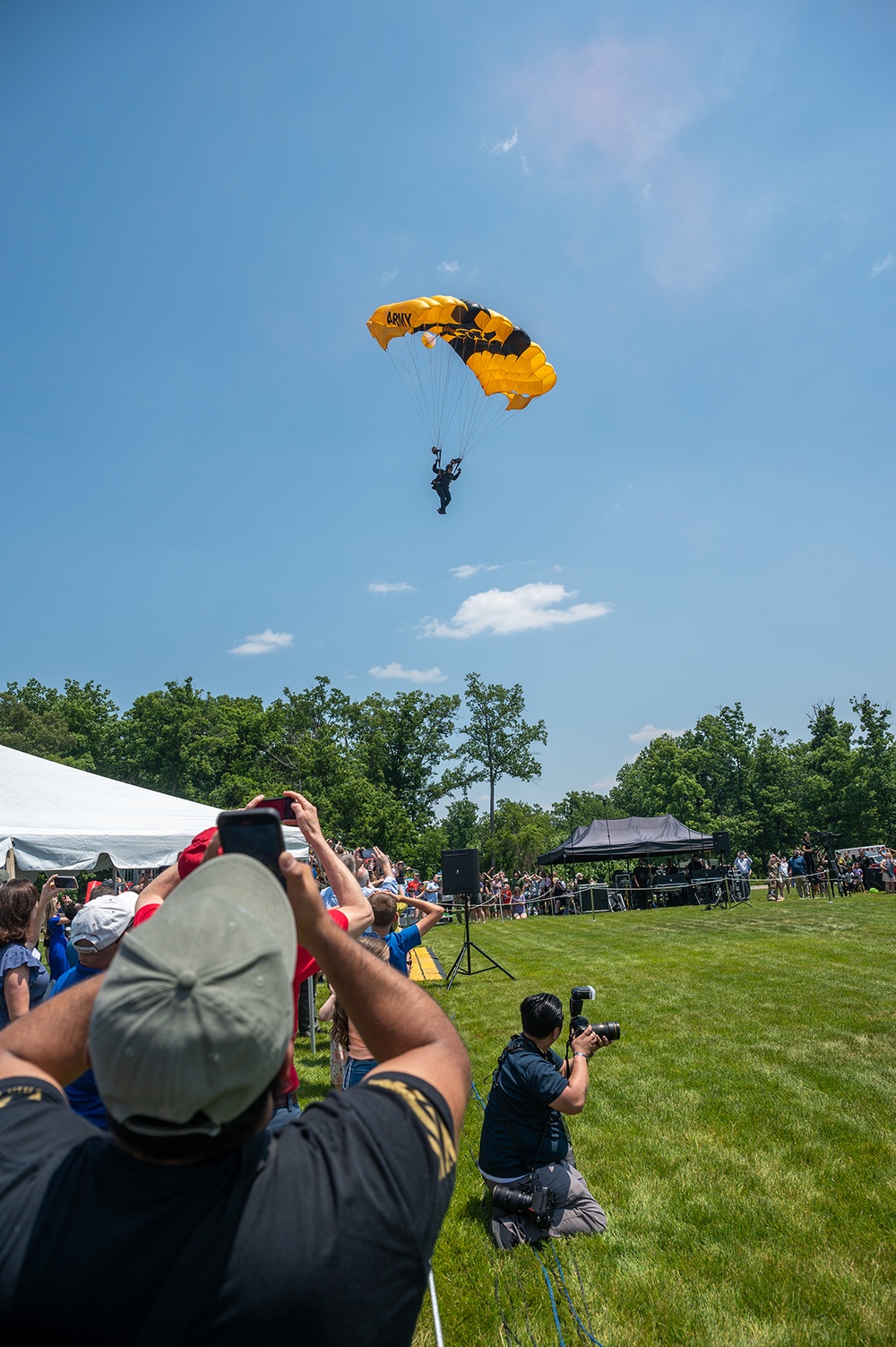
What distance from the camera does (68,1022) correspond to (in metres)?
1.36

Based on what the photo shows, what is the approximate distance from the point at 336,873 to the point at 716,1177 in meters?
4.32

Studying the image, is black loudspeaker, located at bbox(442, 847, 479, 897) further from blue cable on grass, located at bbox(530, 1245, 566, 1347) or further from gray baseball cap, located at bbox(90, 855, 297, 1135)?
gray baseball cap, located at bbox(90, 855, 297, 1135)

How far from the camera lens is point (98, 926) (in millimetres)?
3279

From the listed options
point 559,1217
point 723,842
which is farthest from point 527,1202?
point 723,842

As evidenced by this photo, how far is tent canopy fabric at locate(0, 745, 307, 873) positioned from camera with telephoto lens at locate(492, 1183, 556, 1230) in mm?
6601

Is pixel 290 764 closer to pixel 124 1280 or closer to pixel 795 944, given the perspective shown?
pixel 795 944

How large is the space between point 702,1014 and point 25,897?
828 centimetres

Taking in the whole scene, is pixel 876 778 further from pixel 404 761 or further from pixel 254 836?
pixel 254 836

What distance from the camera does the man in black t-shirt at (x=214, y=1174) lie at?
3.10ft

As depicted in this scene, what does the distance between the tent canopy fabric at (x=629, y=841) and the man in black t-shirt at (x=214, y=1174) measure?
2823 cm

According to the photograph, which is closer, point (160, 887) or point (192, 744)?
point (160, 887)

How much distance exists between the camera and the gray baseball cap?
3.12ft

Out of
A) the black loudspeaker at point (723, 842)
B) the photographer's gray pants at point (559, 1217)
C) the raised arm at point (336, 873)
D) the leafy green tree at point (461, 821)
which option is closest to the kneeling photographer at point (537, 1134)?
the photographer's gray pants at point (559, 1217)

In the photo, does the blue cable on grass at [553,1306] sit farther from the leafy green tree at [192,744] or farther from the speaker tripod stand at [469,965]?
the leafy green tree at [192,744]
